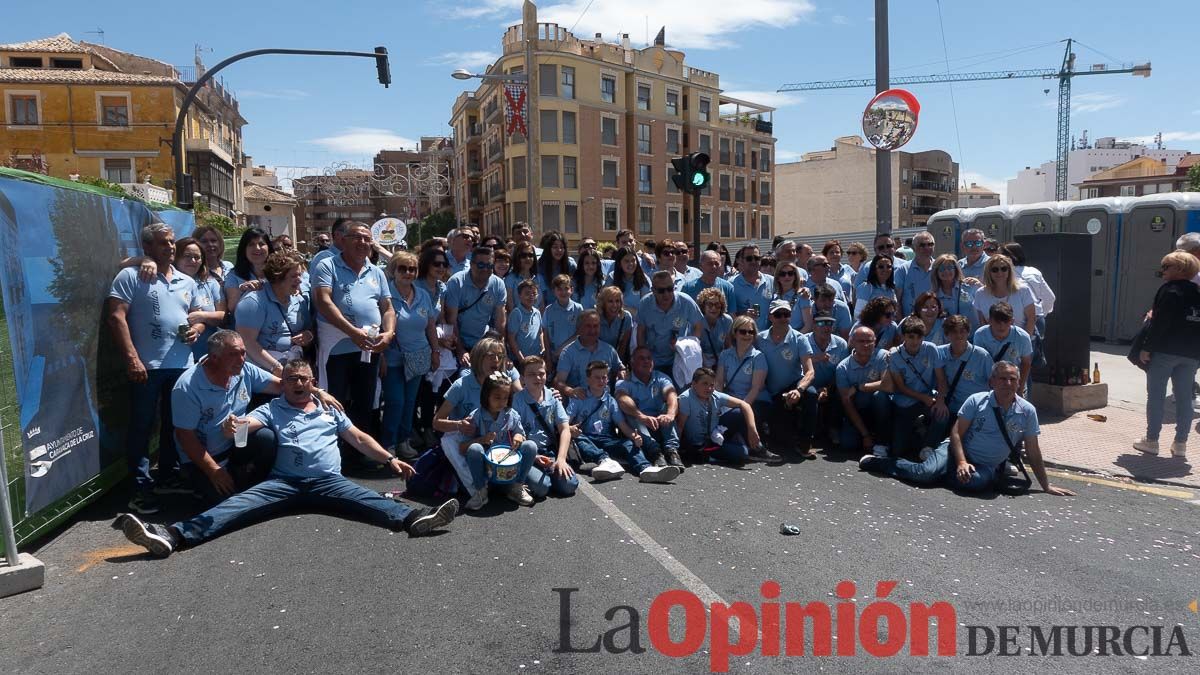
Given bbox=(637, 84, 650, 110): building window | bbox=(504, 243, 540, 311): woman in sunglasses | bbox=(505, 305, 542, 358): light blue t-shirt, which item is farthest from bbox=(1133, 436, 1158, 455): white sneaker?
bbox=(637, 84, 650, 110): building window

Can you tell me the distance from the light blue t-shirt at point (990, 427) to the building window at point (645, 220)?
1995 inches

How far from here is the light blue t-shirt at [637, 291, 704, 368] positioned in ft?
25.4

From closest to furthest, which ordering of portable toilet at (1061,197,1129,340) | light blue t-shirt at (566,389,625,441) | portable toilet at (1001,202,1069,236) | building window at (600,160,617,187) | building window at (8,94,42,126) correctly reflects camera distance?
light blue t-shirt at (566,389,625,441), portable toilet at (1061,197,1129,340), portable toilet at (1001,202,1069,236), building window at (8,94,42,126), building window at (600,160,617,187)

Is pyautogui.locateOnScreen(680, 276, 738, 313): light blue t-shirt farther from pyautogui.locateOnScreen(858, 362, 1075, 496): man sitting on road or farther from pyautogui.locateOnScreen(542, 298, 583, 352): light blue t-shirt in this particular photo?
pyautogui.locateOnScreen(858, 362, 1075, 496): man sitting on road

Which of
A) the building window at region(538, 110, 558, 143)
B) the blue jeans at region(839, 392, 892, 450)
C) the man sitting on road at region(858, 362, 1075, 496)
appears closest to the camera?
the man sitting on road at region(858, 362, 1075, 496)

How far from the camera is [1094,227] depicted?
14.2m

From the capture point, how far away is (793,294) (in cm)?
847

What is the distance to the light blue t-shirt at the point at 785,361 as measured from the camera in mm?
7676

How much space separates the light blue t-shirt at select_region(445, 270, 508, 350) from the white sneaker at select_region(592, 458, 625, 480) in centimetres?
182

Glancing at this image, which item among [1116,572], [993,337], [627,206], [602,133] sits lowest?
[1116,572]

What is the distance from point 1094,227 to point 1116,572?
1172cm

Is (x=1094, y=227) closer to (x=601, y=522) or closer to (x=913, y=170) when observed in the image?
(x=601, y=522)

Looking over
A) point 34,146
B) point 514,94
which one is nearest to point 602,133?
point 514,94

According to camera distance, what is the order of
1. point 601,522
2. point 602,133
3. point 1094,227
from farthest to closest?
point 602,133, point 1094,227, point 601,522
